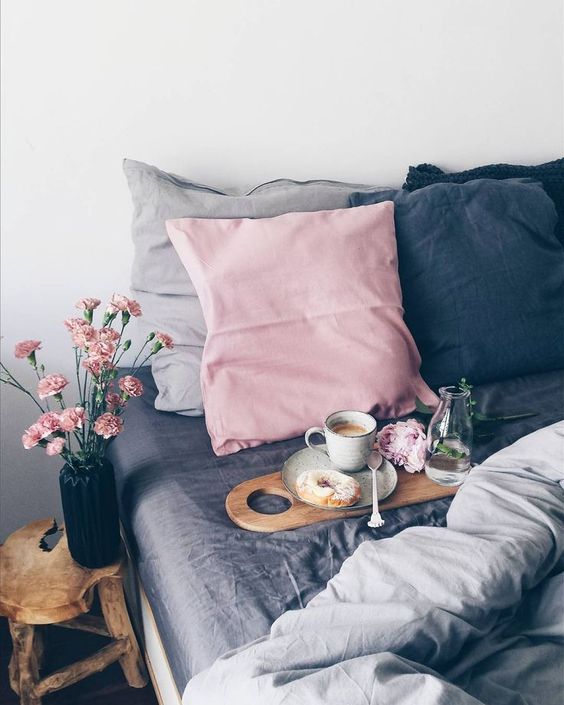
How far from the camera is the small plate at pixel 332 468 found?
1086 millimetres

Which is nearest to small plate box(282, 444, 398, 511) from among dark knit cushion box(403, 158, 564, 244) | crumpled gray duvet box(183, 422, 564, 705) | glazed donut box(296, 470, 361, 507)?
glazed donut box(296, 470, 361, 507)

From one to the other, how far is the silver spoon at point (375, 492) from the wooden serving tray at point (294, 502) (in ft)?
0.08

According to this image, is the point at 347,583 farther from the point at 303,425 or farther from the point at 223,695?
the point at 303,425

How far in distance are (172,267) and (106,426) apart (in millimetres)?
395

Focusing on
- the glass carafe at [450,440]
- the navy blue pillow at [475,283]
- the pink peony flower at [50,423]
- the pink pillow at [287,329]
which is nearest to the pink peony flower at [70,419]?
the pink peony flower at [50,423]

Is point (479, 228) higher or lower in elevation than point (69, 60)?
lower

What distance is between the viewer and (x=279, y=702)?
655mm

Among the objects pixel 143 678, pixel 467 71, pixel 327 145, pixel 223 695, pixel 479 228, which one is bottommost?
pixel 143 678

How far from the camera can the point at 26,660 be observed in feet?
3.99

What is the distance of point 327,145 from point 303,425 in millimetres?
752

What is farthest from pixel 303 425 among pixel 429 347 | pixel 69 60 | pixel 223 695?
pixel 69 60

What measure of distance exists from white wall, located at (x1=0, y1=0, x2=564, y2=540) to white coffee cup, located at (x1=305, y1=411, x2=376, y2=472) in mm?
683

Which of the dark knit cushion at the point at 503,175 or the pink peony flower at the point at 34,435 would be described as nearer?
the pink peony flower at the point at 34,435

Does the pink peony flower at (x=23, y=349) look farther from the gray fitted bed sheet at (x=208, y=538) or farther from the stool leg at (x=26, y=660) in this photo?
the stool leg at (x=26, y=660)
